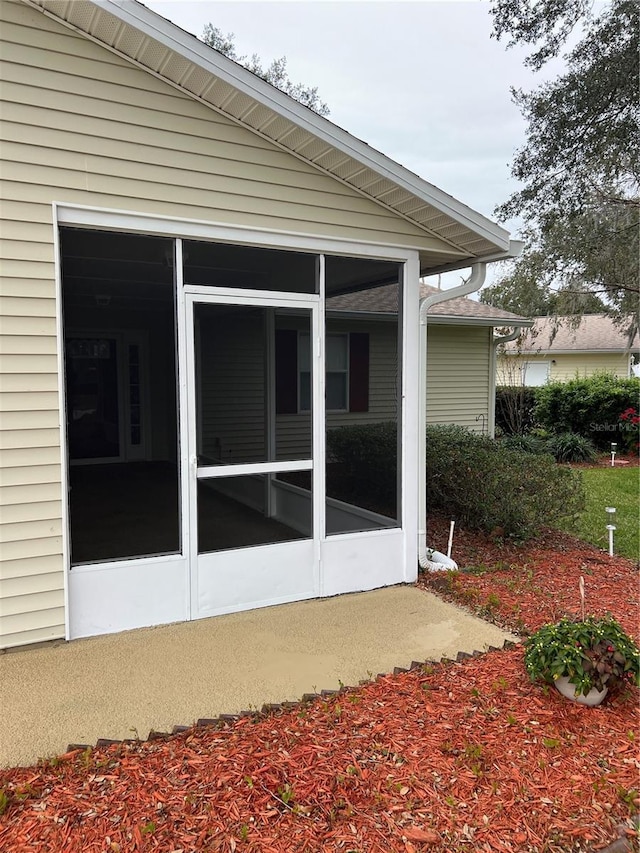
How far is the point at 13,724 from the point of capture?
2.82 meters

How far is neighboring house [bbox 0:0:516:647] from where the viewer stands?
342cm

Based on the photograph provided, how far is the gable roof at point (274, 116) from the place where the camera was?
10.7ft

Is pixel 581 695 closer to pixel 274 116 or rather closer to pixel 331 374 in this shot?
pixel 331 374

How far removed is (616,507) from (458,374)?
448 cm

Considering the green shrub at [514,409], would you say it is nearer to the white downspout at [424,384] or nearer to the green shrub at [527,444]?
the green shrub at [527,444]

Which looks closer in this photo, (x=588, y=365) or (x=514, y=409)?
(x=514, y=409)

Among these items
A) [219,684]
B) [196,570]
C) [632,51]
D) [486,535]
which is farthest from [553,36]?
[219,684]

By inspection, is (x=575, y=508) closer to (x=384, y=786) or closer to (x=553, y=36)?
(x=384, y=786)

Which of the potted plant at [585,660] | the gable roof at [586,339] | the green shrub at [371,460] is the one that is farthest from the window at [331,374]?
the gable roof at [586,339]

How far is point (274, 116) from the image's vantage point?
3764 millimetres

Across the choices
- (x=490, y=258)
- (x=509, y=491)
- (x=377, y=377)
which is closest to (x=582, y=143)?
(x=490, y=258)

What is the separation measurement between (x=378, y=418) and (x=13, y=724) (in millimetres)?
3078

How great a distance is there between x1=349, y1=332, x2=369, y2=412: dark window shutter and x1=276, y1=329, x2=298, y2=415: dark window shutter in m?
0.47

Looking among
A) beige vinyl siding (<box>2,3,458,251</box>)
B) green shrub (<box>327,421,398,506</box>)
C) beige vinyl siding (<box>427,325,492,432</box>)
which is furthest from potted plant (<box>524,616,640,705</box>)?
beige vinyl siding (<box>427,325,492,432</box>)
